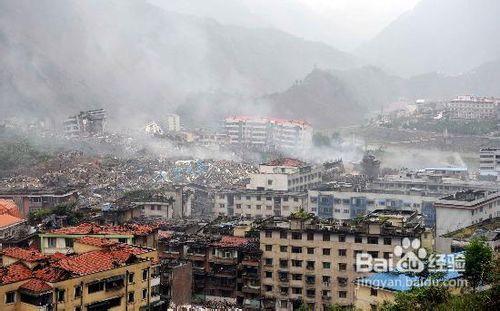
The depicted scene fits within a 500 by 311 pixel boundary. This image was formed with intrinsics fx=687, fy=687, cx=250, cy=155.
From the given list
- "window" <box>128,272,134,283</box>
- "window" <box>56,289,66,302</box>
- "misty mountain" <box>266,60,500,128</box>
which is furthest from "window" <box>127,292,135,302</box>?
"misty mountain" <box>266,60,500,128</box>

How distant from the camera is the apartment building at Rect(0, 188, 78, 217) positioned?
3628cm

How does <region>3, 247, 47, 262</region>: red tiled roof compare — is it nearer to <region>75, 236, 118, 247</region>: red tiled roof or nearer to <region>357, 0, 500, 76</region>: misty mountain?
<region>75, 236, 118, 247</region>: red tiled roof

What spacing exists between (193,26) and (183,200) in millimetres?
107722

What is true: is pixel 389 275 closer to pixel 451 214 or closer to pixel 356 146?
pixel 451 214

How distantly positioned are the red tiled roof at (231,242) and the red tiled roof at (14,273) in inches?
356

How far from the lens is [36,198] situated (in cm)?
3647

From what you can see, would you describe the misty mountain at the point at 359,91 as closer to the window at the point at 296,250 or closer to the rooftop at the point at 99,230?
the window at the point at 296,250

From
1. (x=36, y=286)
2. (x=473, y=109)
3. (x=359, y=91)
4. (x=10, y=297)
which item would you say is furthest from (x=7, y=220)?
(x=359, y=91)

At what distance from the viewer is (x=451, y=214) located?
1092 inches

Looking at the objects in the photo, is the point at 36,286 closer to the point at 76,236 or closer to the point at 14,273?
the point at 14,273

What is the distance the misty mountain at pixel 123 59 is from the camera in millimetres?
93062

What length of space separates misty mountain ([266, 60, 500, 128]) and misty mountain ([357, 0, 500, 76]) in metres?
36.6

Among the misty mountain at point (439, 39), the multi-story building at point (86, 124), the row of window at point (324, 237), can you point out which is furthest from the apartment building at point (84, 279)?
the misty mountain at point (439, 39)

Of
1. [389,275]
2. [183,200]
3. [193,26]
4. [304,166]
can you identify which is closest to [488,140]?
[304,166]
